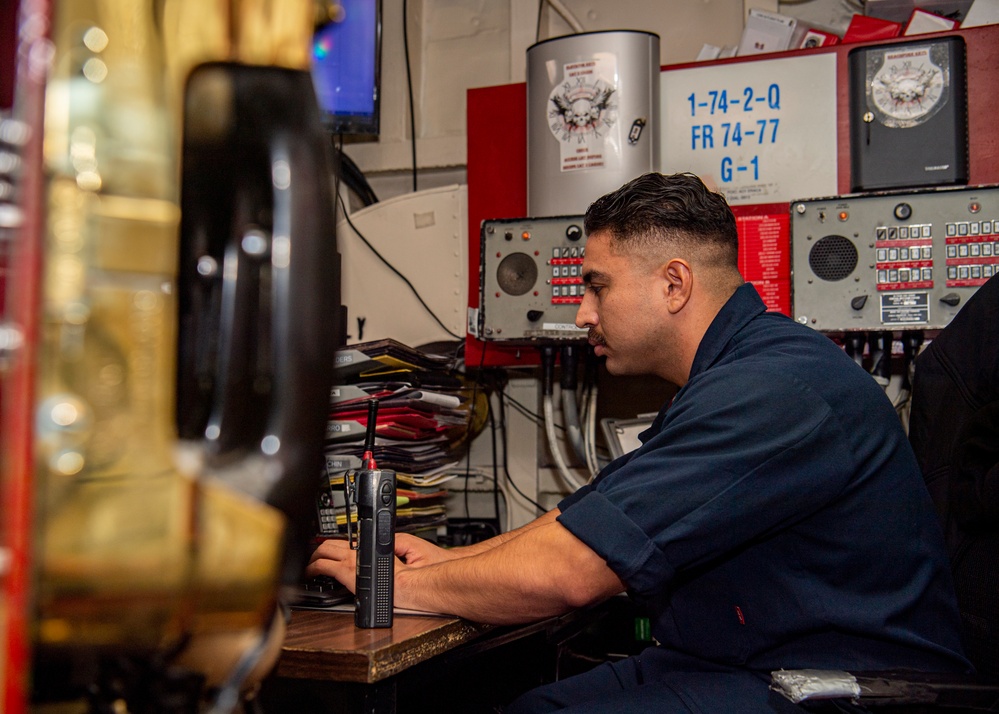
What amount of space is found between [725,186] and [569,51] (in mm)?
469

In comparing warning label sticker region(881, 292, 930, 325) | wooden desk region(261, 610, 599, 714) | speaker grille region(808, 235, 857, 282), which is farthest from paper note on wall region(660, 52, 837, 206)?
wooden desk region(261, 610, 599, 714)

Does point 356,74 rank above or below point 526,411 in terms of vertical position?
above

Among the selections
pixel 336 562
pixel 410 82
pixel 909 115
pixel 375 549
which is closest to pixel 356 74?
pixel 410 82

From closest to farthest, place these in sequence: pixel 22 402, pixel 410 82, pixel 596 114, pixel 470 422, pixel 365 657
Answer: pixel 22 402, pixel 365 657, pixel 596 114, pixel 470 422, pixel 410 82

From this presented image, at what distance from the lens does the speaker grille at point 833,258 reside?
1.90 m

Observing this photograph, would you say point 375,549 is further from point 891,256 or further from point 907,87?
point 907,87


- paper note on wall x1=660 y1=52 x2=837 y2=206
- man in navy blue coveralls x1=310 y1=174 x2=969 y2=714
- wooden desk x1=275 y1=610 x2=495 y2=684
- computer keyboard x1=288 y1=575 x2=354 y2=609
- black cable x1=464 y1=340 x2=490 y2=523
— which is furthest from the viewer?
black cable x1=464 y1=340 x2=490 y2=523

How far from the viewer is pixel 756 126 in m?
2.09

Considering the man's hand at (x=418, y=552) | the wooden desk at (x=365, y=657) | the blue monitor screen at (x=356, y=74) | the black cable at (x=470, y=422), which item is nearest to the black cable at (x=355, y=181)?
the blue monitor screen at (x=356, y=74)

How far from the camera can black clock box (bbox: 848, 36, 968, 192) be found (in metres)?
1.90

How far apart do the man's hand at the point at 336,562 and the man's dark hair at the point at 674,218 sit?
68 cm

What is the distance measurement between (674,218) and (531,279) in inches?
24.7

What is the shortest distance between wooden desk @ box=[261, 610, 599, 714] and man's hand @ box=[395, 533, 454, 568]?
20 centimetres

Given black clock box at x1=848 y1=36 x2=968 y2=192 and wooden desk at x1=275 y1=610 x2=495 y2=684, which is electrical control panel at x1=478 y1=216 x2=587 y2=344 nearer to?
black clock box at x1=848 y1=36 x2=968 y2=192
